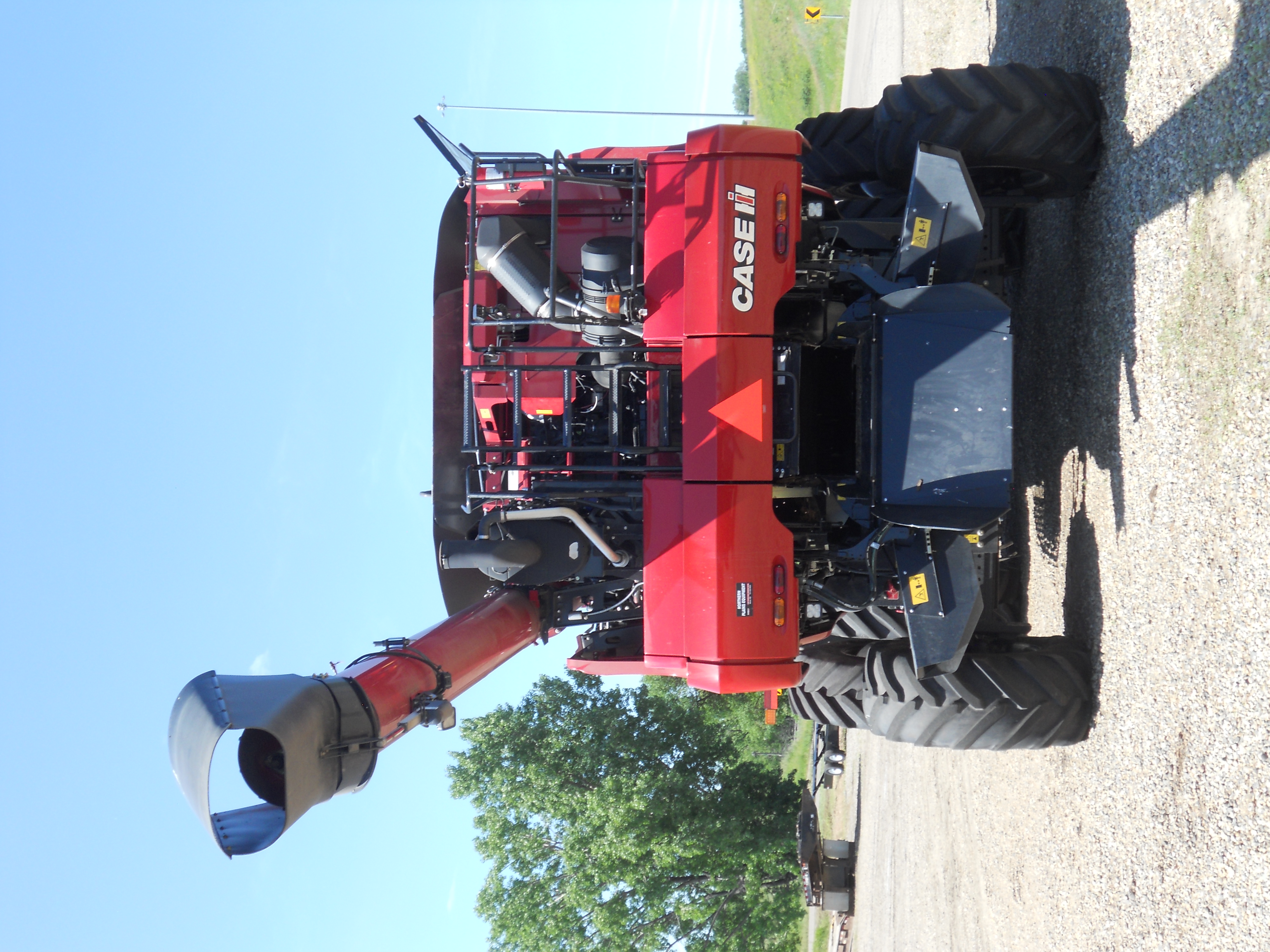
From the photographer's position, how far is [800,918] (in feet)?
60.2

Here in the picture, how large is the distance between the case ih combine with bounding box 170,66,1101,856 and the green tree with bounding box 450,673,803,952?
1102cm

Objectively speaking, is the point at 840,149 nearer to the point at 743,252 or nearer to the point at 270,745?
the point at 743,252

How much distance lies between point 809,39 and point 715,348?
20.9 meters

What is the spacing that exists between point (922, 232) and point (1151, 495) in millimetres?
2009

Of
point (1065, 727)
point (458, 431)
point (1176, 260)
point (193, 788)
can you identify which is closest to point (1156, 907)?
point (1065, 727)

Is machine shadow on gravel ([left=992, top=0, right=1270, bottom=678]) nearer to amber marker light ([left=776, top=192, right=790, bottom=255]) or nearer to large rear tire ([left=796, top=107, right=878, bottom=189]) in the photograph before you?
large rear tire ([left=796, top=107, right=878, bottom=189])

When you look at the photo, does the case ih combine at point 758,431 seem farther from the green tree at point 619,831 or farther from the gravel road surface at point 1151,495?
the green tree at point 619,831

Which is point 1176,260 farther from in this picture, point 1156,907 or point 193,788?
point 193,788

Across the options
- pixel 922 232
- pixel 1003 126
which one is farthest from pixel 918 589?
pixel 1003 126

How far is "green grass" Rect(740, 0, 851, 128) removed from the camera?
22375mm

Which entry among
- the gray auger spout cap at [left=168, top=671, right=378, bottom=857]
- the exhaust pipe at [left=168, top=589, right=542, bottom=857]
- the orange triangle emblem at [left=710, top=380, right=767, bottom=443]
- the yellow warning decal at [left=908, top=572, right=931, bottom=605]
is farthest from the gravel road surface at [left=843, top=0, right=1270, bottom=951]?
the gray auger spout cap at [left=168, top=671, right=378, bottom=857]

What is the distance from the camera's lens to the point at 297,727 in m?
4.52

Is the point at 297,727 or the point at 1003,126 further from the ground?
the point at 1003,126

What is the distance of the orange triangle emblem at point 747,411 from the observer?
18.4ft
